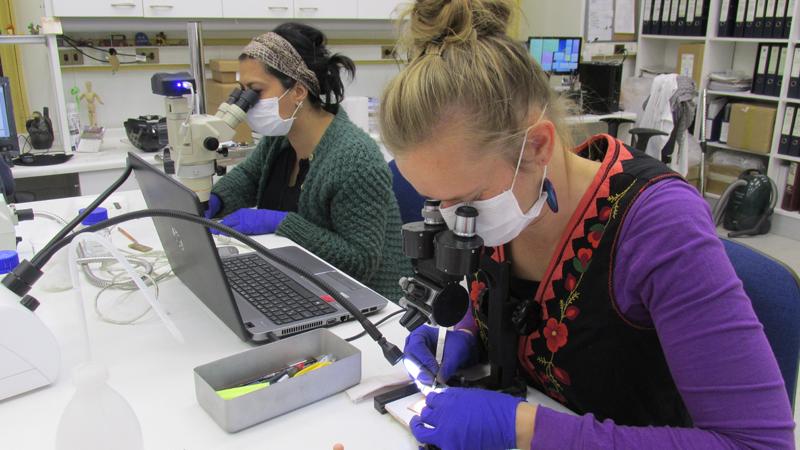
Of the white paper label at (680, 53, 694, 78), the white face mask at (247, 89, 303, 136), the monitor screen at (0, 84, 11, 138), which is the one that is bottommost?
the monitor screen at (0, 84, 11, 138)

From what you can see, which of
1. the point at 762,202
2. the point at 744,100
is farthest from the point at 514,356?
the point at 744,100

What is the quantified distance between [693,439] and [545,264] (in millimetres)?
355

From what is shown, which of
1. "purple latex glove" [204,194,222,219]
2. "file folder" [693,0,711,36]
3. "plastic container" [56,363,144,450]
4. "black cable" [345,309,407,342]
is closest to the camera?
"plastic container" [56,363,144,450]

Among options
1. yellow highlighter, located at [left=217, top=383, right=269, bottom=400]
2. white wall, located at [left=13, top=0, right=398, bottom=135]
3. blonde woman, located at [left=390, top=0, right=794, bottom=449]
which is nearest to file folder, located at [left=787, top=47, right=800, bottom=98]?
white wall, located at [left=13, top=0, right=398, bottom=135]

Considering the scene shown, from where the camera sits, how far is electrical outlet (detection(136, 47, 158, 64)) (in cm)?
345

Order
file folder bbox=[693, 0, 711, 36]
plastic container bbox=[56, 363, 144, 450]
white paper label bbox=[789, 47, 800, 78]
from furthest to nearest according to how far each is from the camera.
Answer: file folder bbox=[693, 0, 711, 36] → white paper label bbox=[789, 47, 800, 78] → plastic container bbox=[56, 363, 144, 450]

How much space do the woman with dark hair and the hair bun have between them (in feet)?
2.42

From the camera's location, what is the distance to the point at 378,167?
5.46 ft

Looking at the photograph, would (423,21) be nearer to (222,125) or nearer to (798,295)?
(798,295)

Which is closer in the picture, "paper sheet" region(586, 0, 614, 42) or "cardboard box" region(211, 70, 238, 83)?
"cardboard box" region(211, 70, 238, 83)

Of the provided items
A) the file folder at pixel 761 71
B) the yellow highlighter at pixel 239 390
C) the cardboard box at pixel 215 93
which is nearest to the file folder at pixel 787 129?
the file folder at pixel 761 71

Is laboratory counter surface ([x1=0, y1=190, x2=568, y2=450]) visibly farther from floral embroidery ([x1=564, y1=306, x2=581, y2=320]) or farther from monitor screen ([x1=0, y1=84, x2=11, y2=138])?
monitor screen ([x1=0, y1=84, x2=11, y2=138])

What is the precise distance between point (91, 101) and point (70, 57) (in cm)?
24

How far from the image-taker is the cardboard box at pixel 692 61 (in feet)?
14.0
